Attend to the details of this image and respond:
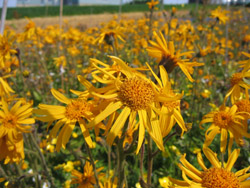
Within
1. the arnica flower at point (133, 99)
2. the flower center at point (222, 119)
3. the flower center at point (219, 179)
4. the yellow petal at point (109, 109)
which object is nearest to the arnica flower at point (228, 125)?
the flower center at point (222, 119)

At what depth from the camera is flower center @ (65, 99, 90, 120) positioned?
3.72ft

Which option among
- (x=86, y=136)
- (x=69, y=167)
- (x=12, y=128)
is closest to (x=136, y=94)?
(x=86, y=136)

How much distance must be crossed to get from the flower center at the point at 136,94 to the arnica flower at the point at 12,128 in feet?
2.19

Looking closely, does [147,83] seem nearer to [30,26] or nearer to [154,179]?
[154,179]

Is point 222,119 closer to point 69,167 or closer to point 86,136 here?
point 86,136

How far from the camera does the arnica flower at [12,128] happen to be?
4.36 feet

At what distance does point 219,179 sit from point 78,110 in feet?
2.48

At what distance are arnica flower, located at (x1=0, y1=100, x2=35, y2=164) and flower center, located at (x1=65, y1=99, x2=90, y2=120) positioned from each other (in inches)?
13.2

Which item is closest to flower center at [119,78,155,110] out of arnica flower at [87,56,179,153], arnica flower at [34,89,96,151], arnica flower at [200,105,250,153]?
arnica flower at [87,56,179,153]

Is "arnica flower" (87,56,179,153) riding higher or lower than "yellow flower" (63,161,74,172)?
higher

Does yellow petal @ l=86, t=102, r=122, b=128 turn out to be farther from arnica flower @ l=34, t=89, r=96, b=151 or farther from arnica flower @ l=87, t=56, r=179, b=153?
arnica flower @ l=34, t=89, r=96, b=151

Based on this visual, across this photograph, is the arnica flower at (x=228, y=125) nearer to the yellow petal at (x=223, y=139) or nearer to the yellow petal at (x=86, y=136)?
the yellow petal at (x=223, y=139)

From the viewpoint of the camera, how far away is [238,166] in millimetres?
2344

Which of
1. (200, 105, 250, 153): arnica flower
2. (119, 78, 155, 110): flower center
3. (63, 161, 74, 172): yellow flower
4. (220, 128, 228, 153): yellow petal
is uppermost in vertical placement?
(119, 78, 155, 110): flower center
